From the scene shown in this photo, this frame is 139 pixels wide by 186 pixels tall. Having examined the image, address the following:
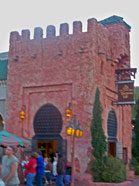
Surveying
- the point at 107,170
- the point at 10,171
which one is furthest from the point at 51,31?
the point at 10,171

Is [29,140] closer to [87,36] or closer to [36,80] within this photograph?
[36,80]

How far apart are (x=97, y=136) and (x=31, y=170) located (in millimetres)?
5988

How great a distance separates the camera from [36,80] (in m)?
18.8

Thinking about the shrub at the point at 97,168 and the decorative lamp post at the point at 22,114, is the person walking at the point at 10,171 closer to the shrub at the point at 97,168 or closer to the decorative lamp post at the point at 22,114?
the shrub at the point at 97,168

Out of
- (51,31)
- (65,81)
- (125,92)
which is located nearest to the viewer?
(65,81)

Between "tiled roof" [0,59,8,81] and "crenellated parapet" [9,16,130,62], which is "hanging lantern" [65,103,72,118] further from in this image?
"tiled roof" [0,59,8,81]

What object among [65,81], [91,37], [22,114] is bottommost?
[22,114]

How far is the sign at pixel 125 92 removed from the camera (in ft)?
60.4

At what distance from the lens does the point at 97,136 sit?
1609 centimetres

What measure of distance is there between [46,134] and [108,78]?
16.0ft

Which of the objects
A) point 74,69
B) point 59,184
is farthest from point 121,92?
point 59,184

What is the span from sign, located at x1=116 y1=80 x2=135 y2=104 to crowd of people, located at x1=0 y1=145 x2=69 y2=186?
6.13 metres

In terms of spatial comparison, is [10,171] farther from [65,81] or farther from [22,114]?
[22,114]

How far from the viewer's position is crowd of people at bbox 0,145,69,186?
300 inches
